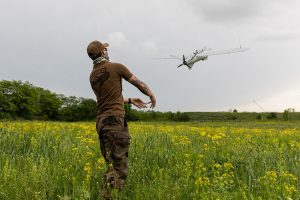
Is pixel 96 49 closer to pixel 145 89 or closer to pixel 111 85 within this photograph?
pixel 111 85

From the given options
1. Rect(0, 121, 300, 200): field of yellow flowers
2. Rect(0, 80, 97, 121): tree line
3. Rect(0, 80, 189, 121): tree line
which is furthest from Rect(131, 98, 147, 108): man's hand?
Rect(0, 80, 97, 121): tree line

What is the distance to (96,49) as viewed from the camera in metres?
5.76

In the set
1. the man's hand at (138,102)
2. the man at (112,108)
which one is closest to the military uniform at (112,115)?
the man at (112,108)

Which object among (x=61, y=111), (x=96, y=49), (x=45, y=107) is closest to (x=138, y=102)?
(x=96, y=49)

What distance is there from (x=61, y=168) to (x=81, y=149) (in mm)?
1579

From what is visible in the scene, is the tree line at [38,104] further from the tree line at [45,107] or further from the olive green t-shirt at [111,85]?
the olive green t-shirt at [111,85]

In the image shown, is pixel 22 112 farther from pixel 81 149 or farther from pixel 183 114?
pixel 81 149

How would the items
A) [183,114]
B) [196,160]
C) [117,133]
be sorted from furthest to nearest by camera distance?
[183,114], [196,160], [117,133]

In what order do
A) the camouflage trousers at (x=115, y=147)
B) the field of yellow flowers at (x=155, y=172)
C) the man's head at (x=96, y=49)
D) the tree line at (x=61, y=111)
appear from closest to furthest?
the field of yellow flowers at (x=155, y=172) < the camouflage trousers at (x=115, y=147) < the man's head at (x=96, y=49) < the tree line at (x=61, y=111)

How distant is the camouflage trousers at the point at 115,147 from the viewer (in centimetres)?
552

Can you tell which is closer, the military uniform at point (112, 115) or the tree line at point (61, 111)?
the military uniform at point (112, 115)

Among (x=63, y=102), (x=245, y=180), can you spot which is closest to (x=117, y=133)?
(x=245, y=180)

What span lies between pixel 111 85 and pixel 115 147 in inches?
31.3

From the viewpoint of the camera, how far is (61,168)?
6.64 m
